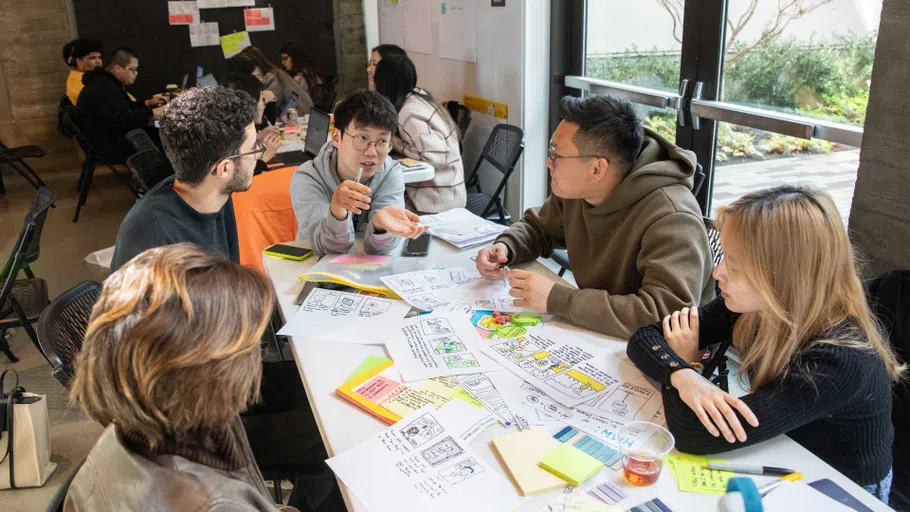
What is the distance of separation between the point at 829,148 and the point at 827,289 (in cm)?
145

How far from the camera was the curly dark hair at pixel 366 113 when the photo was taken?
2350 millimetres

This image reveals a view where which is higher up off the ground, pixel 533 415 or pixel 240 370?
pixel 240 370

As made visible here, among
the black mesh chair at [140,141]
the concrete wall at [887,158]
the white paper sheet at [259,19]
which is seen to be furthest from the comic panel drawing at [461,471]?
the white paper sheet at [259,19]

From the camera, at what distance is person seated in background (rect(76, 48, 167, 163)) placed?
212 inches

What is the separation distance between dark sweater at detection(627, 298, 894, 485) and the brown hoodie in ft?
0.89

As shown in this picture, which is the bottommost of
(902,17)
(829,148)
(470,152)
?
(470,152)

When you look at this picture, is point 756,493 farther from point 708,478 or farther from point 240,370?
point 240,370

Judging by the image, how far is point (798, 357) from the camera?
1.24 meters

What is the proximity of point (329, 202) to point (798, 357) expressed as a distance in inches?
63.3

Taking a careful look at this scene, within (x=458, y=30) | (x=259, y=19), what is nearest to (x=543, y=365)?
(x=458, y=30)

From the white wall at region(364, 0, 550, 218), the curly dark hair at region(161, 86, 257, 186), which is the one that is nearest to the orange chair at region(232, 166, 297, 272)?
the curly dark hair at region(161, 86, 257, 186)

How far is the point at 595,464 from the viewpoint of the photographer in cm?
116

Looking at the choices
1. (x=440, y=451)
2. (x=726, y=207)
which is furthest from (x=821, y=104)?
(x=440, y=451)

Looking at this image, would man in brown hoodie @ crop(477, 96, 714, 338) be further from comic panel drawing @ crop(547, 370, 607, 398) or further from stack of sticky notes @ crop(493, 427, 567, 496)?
stack of sticky notes @ crop(493, 427, 567, 496)
